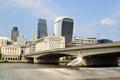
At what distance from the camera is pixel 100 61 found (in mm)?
108562

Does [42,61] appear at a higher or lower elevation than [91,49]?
lower

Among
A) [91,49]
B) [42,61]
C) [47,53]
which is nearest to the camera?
[91,49]

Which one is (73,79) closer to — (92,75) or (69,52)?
(92,75)

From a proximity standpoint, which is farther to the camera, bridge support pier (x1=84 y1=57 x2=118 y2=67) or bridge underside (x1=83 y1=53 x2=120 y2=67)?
bridge support pier (x1=84 y1=57 x2=118 y2=67)

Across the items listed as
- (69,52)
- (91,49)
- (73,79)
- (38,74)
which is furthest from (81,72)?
(69,52)

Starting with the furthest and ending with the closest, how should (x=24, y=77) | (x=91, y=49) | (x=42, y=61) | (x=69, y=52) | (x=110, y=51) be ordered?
(x=42, y=61) → (x=69, y=52) → (x=91, y=49) → (x=110, y=51) → (x=24, y=77)

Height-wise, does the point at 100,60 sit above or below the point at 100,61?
above

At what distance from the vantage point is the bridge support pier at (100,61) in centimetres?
10221

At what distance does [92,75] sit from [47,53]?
102m

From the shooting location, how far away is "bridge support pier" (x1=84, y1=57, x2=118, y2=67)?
102 metres

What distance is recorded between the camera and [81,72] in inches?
1332

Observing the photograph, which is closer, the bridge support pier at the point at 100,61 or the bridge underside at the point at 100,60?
the bridge underside at the point at 100,60

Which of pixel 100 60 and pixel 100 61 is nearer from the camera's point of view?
pixel 100 61

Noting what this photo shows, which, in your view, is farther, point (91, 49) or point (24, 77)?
point (91, 49)
